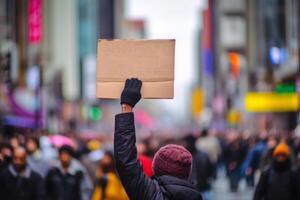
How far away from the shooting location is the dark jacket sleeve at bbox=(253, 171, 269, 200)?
10.7m

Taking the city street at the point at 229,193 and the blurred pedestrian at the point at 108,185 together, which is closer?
the blurred pedestrian at the point at 108,185

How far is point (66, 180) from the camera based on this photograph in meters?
11.8

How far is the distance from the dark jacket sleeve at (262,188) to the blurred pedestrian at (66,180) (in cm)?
241

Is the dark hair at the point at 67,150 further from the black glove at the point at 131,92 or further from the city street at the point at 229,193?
the city street at the point at 229,193

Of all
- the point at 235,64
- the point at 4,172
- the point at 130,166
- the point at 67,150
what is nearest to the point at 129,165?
the point at 130,166

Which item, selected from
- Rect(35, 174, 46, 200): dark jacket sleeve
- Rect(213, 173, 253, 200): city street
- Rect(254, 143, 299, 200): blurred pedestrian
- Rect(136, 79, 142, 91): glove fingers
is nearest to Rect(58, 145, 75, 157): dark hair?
Rect(35, 174, 46, 200): dark jacket sleeve

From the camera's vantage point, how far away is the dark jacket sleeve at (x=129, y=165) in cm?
526

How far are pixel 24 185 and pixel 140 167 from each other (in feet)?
20.7

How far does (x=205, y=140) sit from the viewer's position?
77.4 feet

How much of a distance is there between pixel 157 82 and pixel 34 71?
1070 inches

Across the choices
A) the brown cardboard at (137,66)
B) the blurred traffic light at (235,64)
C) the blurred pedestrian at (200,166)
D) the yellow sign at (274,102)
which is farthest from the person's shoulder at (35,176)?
the blurred traffic light at (235,64)

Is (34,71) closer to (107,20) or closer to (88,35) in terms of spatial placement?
(88,35)

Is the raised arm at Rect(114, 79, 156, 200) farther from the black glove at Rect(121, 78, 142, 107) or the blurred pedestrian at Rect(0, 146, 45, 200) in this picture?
the blurred pedestrian at Rect(0, 146, 45, 200)

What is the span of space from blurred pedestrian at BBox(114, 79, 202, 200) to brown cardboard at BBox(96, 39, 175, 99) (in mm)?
110
